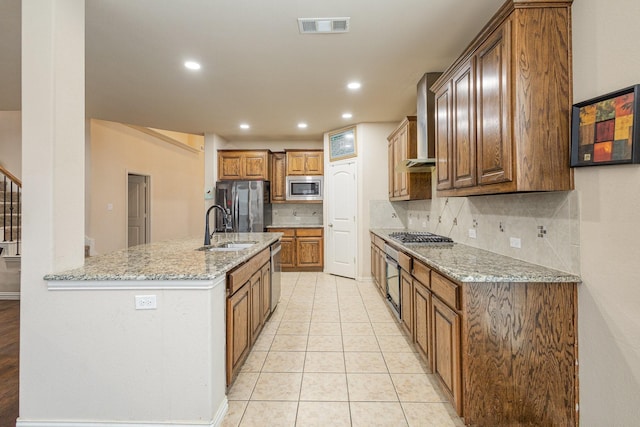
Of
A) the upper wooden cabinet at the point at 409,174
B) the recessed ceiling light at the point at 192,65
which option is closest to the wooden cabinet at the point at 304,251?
the upper wooden cabinet at the point at 409,174

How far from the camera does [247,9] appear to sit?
6.77 feet

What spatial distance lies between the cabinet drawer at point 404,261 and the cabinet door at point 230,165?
153 inches

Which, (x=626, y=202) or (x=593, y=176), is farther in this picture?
(x=593, y=176)

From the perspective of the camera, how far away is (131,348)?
5.24 feet

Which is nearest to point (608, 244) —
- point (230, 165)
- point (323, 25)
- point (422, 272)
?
point (422, 272)

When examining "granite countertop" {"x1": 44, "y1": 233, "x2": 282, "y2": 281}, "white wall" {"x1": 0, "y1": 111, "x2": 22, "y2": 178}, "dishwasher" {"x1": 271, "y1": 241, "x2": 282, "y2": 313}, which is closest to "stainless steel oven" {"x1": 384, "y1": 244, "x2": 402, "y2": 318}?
"dishwasher" {"x1": 271, "y1": 241, "x2": 282, "y2": 313}

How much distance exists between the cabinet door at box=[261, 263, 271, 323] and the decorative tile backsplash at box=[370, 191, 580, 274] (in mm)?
1938

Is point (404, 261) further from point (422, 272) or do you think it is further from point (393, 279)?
point (393, 279)

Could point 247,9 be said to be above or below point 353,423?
above

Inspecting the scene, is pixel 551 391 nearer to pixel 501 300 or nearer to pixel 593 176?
pixel 501 300

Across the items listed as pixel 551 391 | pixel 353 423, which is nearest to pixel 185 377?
pixel 353 423

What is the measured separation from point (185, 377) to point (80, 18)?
2.22 metres

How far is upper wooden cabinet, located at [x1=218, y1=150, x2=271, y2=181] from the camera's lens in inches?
225

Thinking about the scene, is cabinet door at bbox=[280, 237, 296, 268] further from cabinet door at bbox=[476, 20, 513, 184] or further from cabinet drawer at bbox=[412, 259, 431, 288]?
cabinet door at bbox=[476, 20, 513, 184]
